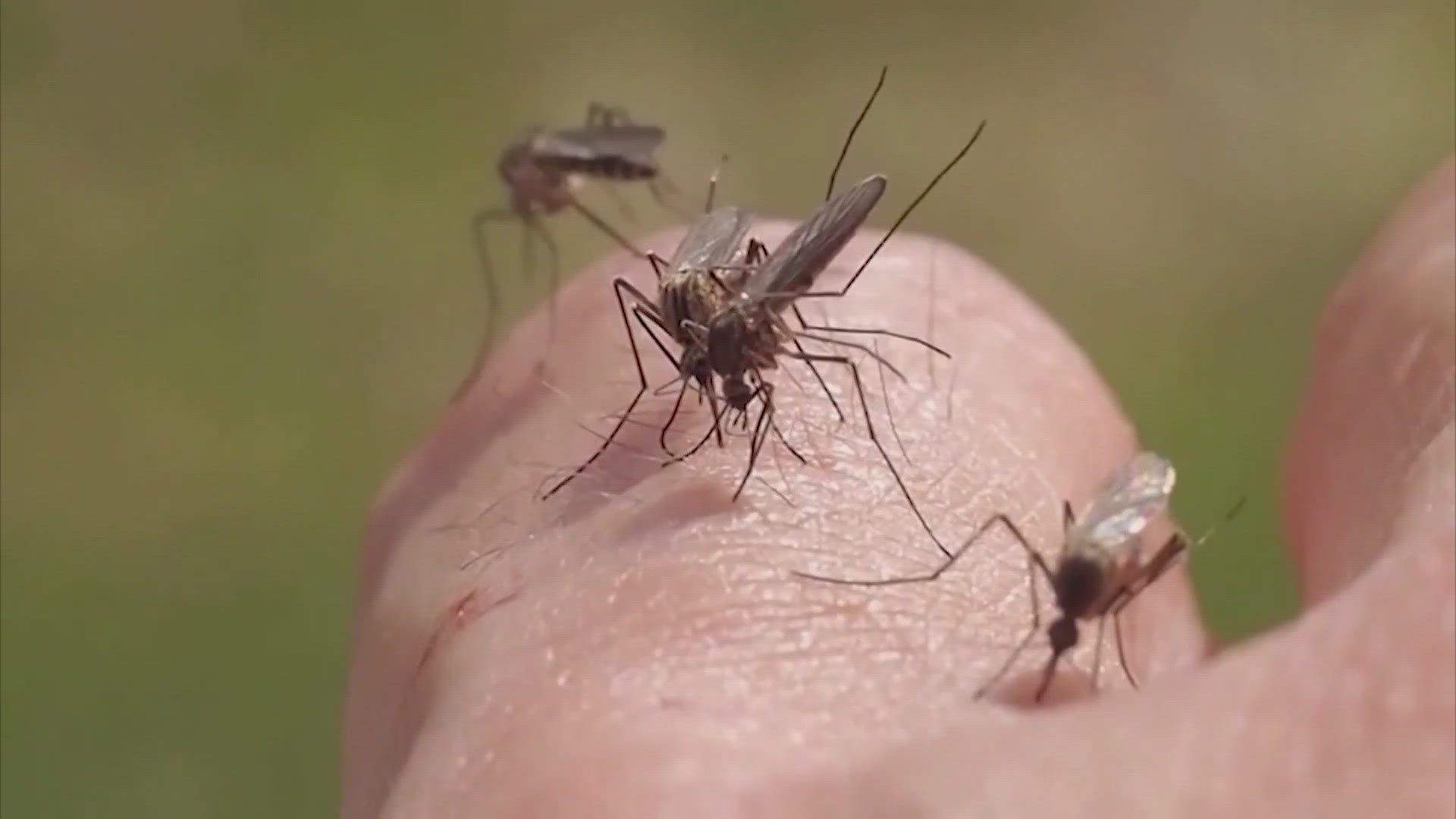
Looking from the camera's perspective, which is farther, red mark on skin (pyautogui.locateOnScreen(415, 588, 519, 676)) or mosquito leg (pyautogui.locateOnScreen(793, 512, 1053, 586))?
red mark on skin (pyautogui.locateOnScreen(415, 588, 519, 676))

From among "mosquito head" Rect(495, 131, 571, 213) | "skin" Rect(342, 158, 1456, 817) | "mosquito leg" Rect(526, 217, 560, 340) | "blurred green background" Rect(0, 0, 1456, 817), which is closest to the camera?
"skin" Rect(342, 158, 1456, 817)

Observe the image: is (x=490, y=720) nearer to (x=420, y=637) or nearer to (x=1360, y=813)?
(x=420, y=637)

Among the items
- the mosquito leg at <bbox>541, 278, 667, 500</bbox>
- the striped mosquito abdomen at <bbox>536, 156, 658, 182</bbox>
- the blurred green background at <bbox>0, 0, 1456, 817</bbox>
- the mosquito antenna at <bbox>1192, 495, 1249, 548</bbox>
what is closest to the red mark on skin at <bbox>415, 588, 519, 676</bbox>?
the mosquito leg at <bbox>541, 278, 667, 500</bbox>

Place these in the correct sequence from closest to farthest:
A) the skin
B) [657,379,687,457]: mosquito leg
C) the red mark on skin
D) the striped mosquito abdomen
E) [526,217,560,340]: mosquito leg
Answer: the skin
the red mark on skin
[657,379,687,457]: mosquito leg
[526,217,560,340]: mosquito leg
the striped mosquito abdomen

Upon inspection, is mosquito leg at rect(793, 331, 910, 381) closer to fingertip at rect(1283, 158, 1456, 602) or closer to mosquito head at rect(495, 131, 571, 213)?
fingertip at rect(1283, 158, 1456, 602)

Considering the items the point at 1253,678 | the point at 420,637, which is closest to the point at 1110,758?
the point at 1253,678

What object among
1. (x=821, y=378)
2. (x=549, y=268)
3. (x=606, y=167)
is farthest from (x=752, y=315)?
(x=549, y=268)
